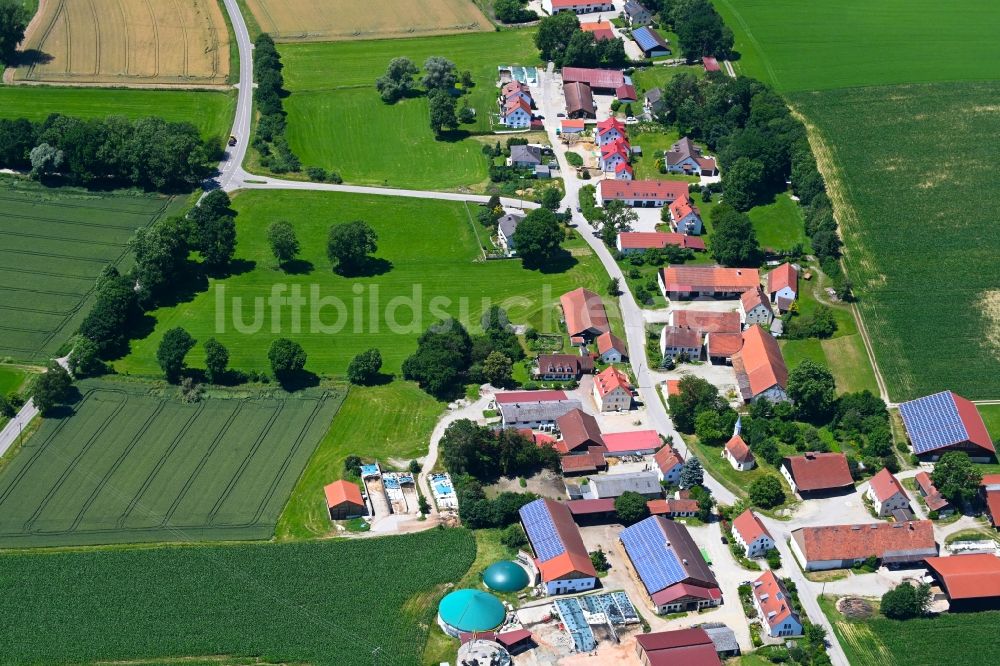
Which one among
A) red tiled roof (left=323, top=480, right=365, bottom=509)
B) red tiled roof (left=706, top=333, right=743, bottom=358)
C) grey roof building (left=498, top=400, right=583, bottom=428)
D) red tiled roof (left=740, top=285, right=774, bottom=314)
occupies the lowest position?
red tiled roof (left=323, top=480, right=365, bottom=509)

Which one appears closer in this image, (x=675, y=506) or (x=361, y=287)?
(x=675, y=506)

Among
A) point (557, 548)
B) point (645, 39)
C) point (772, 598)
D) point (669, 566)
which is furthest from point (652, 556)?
point (645, 39)

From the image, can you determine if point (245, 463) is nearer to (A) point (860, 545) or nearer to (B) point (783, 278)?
(A) point (860, 545)

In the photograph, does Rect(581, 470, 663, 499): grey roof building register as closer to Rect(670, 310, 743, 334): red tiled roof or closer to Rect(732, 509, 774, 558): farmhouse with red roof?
Rect(732, 509, 774, 558): farmhouse with red roof

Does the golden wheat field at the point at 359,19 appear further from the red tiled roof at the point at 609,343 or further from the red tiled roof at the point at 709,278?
the red tiled roof at the point at 609,343

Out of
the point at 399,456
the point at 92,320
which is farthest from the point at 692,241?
the point at 92,320

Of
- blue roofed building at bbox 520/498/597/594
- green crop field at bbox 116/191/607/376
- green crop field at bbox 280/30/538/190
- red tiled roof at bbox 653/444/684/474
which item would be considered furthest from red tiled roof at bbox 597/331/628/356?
green crop field at bbox 280/30/538/190

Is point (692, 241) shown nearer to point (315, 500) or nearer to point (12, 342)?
point (315, 500)
